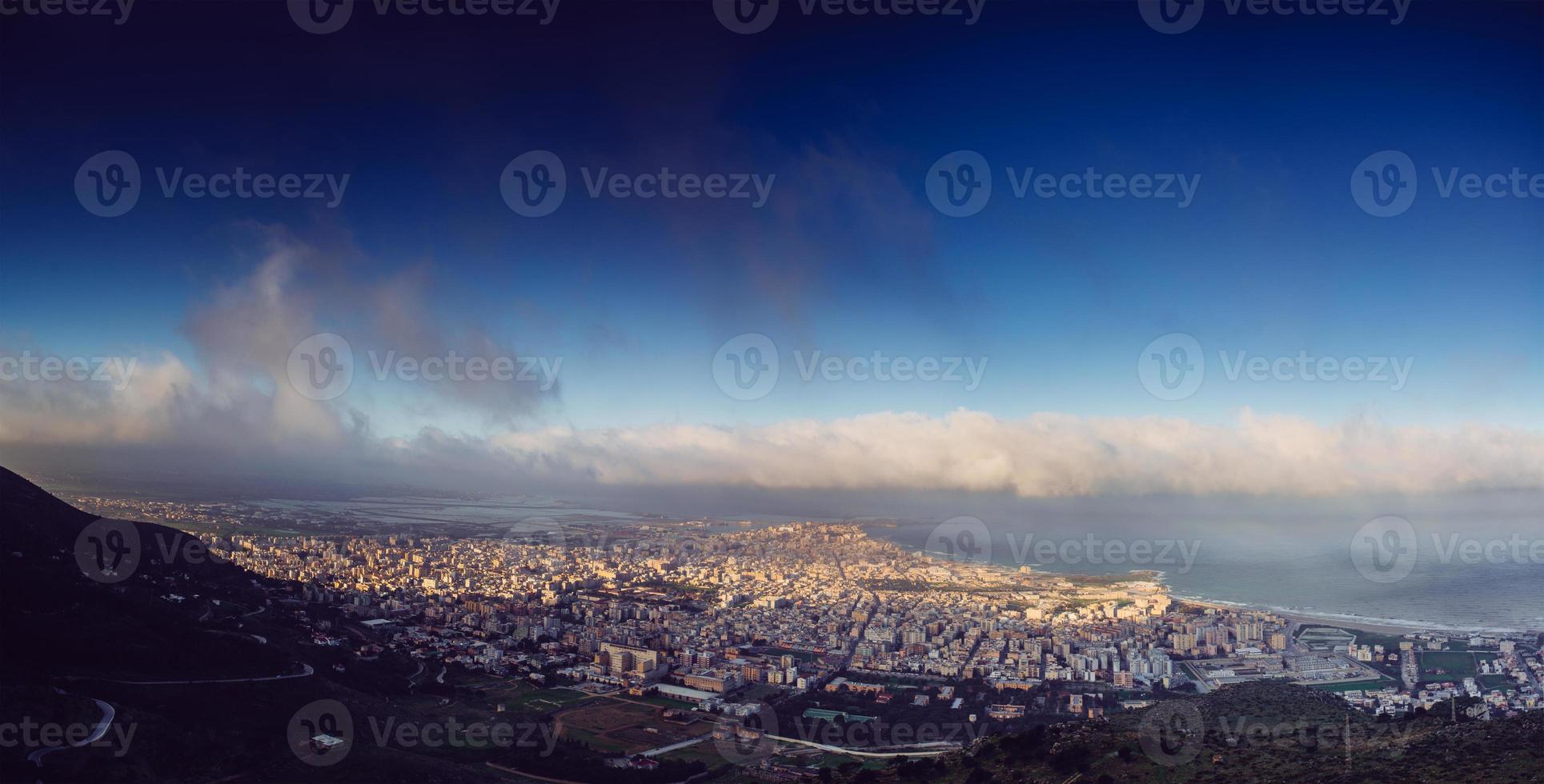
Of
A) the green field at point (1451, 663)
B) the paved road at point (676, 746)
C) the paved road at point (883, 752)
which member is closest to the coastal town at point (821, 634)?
the green field at point (1451, 663)

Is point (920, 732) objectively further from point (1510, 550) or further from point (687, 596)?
point (1510, 550)

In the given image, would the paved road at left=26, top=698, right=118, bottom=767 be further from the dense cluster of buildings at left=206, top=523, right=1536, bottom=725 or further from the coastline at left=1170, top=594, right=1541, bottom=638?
the coastline at left=1170, top=594, right=1541, bottom=638

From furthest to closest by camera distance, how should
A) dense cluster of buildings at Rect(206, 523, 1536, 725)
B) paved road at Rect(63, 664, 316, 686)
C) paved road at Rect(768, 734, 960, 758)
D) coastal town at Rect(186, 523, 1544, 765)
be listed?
dense cluster of buildings at Rect(206, 523, 1536, 725), coastal town at Rect(186, 523, 1544, 765), paved road at Rect(768, 734, 960, 758), paved road at Rect(63, 664, 316, 686)

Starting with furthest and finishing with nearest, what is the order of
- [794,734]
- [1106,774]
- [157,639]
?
1. [794,734]
2. [157,639]
3. [1106,774]

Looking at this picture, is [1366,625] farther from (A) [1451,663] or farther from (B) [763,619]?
(B) [763,619]

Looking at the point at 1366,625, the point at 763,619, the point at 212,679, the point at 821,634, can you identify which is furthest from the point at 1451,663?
the point at 212,679

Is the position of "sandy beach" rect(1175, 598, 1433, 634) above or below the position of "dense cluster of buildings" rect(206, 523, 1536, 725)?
above

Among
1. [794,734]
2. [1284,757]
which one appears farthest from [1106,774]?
[794,734]

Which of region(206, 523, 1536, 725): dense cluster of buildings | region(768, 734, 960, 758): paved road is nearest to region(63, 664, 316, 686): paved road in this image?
region(206, 523, 1536, 725): dense cluster of buildings
